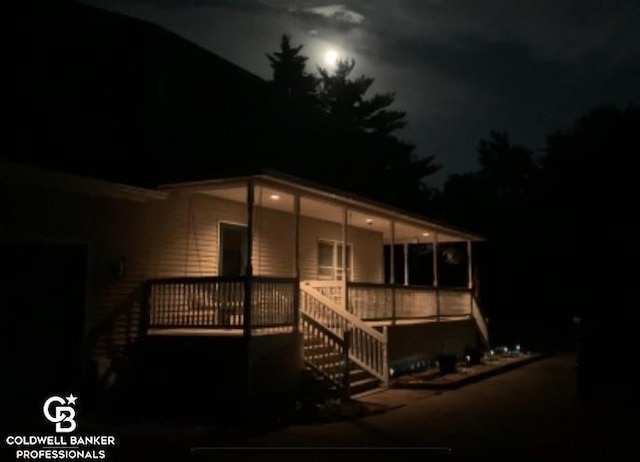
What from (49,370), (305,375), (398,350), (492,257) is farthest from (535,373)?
(492,257)

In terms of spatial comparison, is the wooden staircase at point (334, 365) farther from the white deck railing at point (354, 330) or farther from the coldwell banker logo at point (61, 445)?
the coldwell banker logo at point (61, 445)

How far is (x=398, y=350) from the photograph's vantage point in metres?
15.6

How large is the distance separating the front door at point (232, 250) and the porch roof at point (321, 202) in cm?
72

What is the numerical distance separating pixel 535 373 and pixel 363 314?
17.3 ft

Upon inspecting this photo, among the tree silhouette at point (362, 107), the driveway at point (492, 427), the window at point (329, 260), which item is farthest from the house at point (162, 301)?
the tree silhouette at point (362, 107)

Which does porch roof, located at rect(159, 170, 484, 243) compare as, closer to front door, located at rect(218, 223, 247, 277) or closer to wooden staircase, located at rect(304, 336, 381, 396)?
front door, located at rect(218, 223, 247, 277)

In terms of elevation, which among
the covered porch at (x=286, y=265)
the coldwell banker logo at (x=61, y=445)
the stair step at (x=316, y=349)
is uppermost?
the covered porch at (x=286, y=265)

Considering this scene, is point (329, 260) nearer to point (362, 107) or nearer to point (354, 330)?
point (354, 330)

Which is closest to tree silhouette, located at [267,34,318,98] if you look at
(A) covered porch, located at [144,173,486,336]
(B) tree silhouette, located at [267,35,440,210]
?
(B) tree silhouette, located at [267,35,440,210]

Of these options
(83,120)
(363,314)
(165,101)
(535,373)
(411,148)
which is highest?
(411,148)

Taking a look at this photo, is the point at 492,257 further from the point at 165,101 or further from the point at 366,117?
the point at 165,101

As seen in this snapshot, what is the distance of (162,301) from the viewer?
11.9 meters

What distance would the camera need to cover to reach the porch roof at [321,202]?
11883 mm

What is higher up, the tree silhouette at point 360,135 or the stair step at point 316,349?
the tree silhouette at point 360,135
